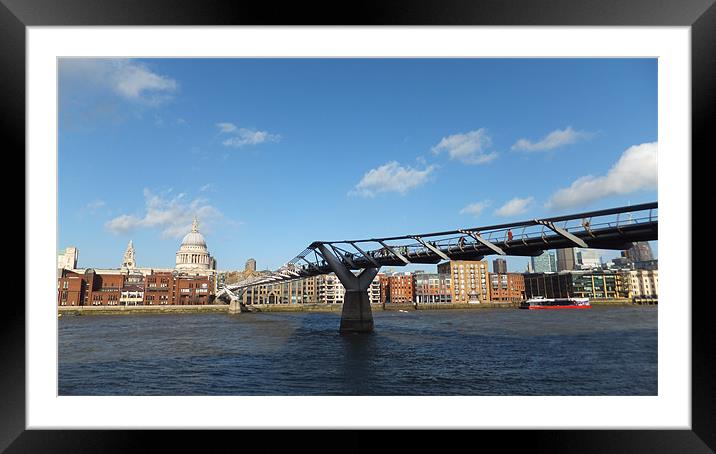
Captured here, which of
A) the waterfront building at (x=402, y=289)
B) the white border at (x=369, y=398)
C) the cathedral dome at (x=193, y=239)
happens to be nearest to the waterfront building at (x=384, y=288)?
the waterfront building at (x=402, y=289)

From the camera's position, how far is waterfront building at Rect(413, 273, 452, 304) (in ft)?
225

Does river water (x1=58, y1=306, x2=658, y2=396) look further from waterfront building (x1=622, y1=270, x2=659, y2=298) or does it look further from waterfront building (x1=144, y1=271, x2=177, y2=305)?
waterfront building (x1=144, y1=271, x2=177, y2=305)

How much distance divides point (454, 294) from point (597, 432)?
65401 millimetres

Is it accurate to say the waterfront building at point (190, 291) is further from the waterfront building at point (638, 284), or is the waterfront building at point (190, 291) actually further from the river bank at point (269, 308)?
the waterfront building at point (638, 284)

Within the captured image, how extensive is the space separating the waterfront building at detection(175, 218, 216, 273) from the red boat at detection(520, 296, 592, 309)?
5863cm

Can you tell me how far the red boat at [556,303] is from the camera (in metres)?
52.6

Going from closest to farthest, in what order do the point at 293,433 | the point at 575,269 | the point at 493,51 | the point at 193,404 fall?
the point at 293,433
the point at 193,404
the point at 493,51
the point at 575,269

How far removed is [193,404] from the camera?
4219 mm

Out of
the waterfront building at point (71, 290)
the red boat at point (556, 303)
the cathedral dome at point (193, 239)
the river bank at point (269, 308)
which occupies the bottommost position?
the river bank at point (269, 308)

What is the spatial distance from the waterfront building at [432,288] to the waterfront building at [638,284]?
25398 mm

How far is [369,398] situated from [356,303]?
23025 mm

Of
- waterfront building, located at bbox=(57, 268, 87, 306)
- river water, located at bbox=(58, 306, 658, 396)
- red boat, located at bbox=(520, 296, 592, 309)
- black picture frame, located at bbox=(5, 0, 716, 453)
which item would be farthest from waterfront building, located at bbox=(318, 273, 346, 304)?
black picture frame, located at bbox=(5, 0, 716, 453)
